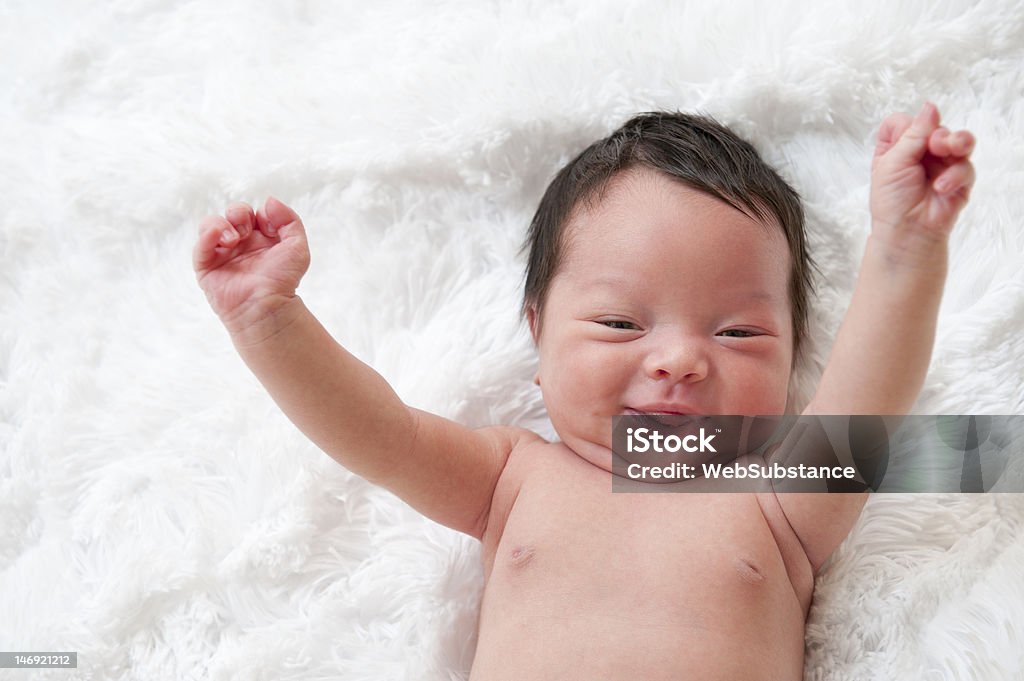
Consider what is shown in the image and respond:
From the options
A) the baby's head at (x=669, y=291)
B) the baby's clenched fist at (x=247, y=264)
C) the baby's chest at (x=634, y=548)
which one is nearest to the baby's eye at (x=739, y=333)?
the baby's head at (x=669, y=291)

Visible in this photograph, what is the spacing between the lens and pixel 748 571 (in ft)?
3.75

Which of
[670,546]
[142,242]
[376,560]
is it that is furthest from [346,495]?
[142,242]

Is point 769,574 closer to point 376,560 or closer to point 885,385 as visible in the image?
point 885,385

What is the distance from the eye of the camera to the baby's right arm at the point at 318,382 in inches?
43.8

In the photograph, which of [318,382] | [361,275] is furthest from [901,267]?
[361,275]

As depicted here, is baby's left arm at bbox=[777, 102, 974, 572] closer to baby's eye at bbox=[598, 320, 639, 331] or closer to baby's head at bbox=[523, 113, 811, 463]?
baby's head at bbox=[523, 113, 811, 463]

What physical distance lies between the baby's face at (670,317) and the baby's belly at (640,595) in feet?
0.36

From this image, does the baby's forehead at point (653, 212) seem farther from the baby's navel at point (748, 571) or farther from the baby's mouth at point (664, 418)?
the baby's navel at point (748, 571)

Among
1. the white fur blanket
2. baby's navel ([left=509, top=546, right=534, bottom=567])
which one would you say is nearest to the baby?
baby's navel ([left=509, top=546, right=534, bottom=567])

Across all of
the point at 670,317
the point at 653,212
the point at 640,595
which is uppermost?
the point at 653,212

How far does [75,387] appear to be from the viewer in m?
1.48

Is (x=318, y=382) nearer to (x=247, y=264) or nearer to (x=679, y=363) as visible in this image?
(x=247, y=264)

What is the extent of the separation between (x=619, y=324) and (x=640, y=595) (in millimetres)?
345

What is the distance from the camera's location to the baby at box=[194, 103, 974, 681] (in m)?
1.09
